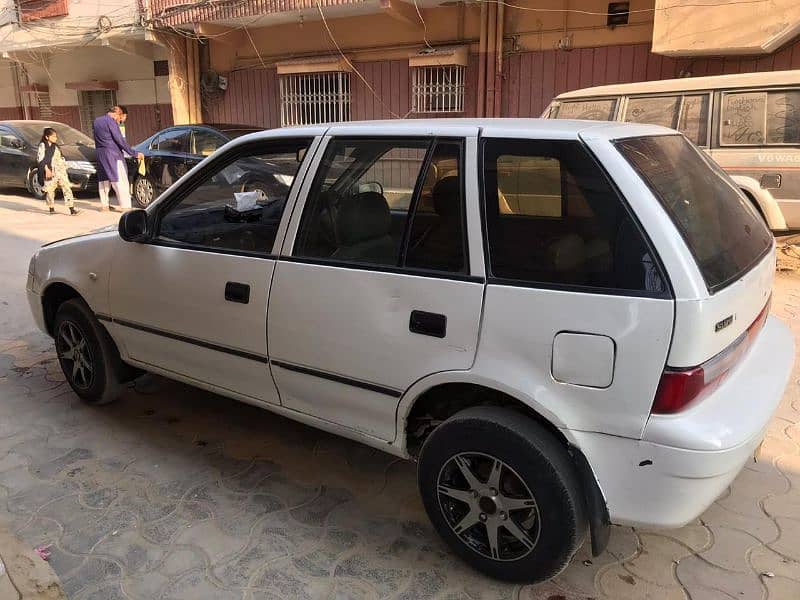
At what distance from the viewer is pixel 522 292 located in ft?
7.07

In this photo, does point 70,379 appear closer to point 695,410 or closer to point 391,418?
point 391,418

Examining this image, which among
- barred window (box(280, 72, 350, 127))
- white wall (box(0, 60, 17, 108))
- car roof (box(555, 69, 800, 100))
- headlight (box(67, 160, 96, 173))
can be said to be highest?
white wall (box(0, 60, 17, 108))

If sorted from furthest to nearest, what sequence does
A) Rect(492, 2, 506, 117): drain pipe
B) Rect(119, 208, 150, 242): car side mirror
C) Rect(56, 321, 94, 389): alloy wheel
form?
Rect(492, 2, 506, 117): drain pipe
Rect(56, 321, 94, 389): alloy wheel
Rect(119, 208, 150, 242): car side mirror

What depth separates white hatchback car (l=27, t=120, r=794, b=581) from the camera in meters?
1.99

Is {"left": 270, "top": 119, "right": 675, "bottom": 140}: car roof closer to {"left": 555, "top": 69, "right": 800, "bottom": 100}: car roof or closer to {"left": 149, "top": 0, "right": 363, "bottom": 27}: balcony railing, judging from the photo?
{"left": 555, "top": 69, "right": 800, "bottom": 100}: car roof

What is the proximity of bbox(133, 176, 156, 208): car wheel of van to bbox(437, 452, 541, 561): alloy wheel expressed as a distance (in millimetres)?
10385

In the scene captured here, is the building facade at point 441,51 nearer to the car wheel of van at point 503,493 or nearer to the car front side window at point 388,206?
the car front side window at point 388,206

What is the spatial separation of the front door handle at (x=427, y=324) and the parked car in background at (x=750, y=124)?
16.9 ft

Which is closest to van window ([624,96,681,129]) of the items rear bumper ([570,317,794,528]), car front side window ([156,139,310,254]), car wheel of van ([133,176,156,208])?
car front side window ([156,139,310,254])

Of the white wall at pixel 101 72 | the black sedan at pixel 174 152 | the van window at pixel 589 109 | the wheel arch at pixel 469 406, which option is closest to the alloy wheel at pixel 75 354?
the wheel arch at pixel 469 406

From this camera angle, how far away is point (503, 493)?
2.30 meters

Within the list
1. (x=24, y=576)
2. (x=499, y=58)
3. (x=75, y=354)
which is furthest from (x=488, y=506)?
(x=499, y=58)

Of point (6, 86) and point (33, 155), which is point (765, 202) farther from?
point (6, 86)

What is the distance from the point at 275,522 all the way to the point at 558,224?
1707mm
